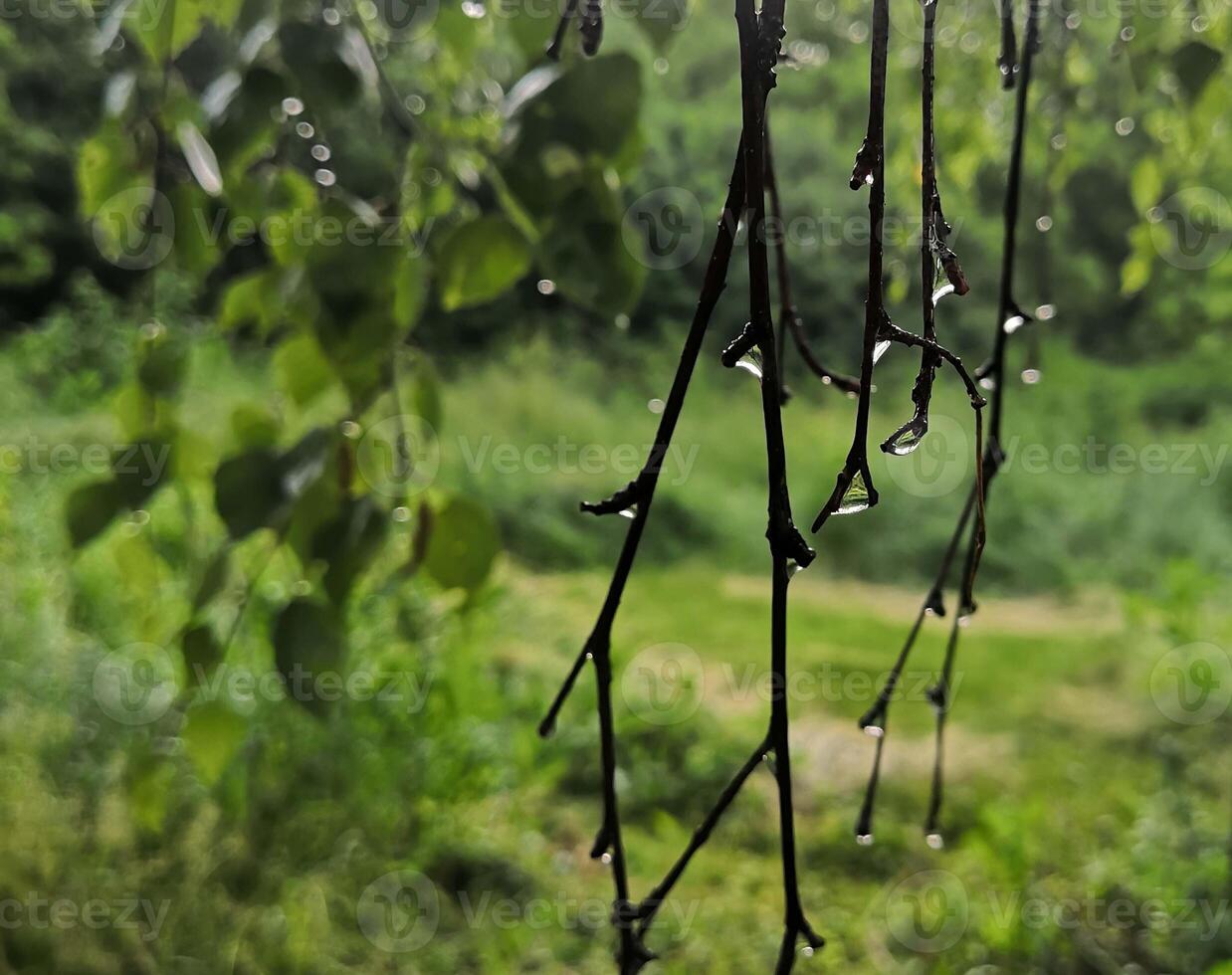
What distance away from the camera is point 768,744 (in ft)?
0.56

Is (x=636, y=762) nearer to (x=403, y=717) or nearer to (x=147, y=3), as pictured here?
(x=403, y=717)

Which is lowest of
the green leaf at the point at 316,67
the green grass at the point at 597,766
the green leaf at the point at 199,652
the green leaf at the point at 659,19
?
the green grass at the point at 597,766

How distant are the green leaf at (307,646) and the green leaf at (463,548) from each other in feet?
0.14

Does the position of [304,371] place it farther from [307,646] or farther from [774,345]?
[774,345]

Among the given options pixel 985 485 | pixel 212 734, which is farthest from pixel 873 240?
pixel 212 734

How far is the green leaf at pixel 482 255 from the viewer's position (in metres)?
0.38

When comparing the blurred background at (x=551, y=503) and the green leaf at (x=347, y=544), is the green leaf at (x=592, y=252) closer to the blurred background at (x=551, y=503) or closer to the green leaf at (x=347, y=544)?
the blurred background at (x=551, y=503)

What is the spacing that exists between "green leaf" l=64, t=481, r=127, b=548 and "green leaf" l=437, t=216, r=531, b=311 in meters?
0.16

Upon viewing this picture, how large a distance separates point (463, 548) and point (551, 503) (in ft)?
6.27

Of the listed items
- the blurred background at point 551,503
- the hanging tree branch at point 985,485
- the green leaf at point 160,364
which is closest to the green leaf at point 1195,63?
the blurred background at point 551,503

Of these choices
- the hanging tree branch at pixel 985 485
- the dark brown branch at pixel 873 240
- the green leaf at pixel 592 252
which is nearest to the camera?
the dark brown branch at pixel 873 240

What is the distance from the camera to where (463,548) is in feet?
1.31

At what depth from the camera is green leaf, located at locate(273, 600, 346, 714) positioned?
0.36 m

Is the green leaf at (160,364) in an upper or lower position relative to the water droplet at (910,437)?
upper
